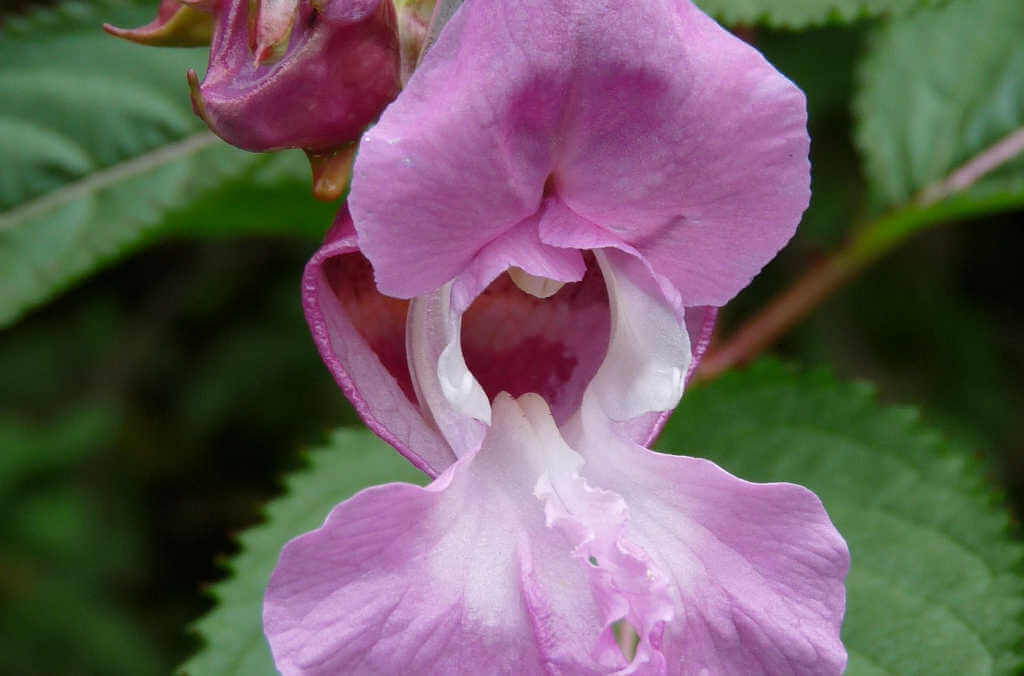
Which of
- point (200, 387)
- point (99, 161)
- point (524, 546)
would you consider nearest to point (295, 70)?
point (524, 546)

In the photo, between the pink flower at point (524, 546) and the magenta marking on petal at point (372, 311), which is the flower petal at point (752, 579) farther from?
the magenta marking on petal at point (372, 311)

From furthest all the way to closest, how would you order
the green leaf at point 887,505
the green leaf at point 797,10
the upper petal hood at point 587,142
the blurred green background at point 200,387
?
the blurred green background at point 200,387, the green leaf at point 797,10, the green leaf at point 887,505, the upper petal hood at point 587,142

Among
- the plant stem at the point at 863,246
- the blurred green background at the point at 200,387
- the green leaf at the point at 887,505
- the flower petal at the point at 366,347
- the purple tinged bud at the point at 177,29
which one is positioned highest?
the purple tinged bud at the point at 177,29

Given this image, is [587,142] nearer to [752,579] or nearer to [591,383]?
[591,383]

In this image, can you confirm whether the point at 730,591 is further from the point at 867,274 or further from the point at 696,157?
the point at 867,274

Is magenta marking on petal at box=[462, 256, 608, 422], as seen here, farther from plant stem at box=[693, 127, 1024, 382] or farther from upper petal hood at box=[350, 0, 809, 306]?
plant stem at box=[693, 127, 1024, 382]

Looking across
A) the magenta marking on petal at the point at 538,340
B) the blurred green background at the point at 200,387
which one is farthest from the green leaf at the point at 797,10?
A: the blurred green background at the point at 200,387

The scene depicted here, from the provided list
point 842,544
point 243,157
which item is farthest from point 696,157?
point 243,157
